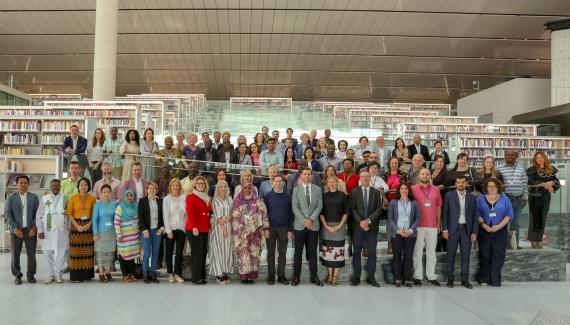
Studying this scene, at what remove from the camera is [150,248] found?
620 centimetres

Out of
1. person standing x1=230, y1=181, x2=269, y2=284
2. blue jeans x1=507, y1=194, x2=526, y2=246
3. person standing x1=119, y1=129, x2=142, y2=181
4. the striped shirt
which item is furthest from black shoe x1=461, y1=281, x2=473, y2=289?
person standing x1=119, y1=129, x2=142, y2=181

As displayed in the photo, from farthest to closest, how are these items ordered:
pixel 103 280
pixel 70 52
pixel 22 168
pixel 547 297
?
1. pixel 70 52
2. pixel 22 168
3. pixel 103 280
4. pixel 547 297

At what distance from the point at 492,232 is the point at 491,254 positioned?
0.27 meters

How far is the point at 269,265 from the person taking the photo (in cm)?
626

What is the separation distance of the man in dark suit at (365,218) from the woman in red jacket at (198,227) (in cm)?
173

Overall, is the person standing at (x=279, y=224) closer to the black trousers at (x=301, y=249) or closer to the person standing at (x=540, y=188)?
the black trousers at (x=301, y=249)

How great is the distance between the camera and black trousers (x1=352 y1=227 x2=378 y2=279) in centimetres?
620

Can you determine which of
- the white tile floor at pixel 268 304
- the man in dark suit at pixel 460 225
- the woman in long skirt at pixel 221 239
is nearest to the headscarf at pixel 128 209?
the white tile floor at pixel 268 304

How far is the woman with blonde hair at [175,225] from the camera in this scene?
6141mm

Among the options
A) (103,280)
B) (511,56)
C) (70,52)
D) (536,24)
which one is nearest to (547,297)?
(103,280)

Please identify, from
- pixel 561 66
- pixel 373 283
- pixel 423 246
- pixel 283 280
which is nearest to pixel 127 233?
pixel 283 280

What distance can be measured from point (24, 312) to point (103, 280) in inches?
57.8

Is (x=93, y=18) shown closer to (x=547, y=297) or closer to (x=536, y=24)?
(x=536, y=24)

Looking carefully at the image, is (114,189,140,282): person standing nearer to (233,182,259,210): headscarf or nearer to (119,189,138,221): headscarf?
(119,189,138,221): headscarf
